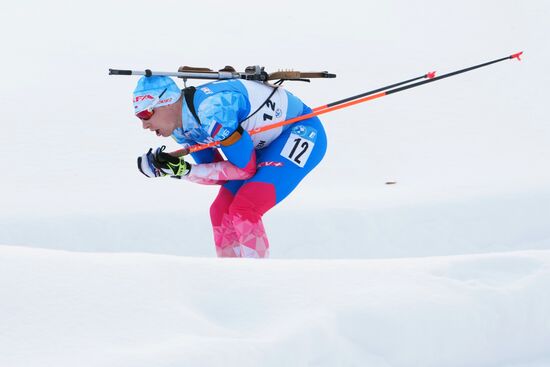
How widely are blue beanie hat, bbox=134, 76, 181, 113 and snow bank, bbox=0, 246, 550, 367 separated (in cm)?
153

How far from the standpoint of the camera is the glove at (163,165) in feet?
14.8

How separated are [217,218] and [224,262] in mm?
1734

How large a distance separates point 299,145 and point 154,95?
2.67 feet

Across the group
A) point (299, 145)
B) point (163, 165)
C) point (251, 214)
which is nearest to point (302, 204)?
point (299, 145)

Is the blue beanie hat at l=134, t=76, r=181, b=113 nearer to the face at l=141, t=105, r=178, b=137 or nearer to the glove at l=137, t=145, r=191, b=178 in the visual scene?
the face at l=141, t=105, r=178, b=137

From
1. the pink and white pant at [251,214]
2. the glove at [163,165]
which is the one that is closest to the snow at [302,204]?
the pink and white pant at [251,214]

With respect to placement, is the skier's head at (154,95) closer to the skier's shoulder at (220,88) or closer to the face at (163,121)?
the face at (163,121)

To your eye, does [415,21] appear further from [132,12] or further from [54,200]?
[54,200]

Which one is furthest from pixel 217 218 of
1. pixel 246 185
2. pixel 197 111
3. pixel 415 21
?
pixel 415 21

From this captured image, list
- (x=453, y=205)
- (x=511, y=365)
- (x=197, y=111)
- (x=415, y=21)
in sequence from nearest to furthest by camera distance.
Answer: (x=511, y=365) → (x=197, y=111) → (x=453, y=205) → (x=415, y=21)

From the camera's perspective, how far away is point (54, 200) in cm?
762

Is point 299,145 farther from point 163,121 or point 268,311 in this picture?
point 268,311

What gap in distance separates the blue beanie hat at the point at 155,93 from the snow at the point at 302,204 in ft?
3.22

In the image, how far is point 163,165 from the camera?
14.9 ft
